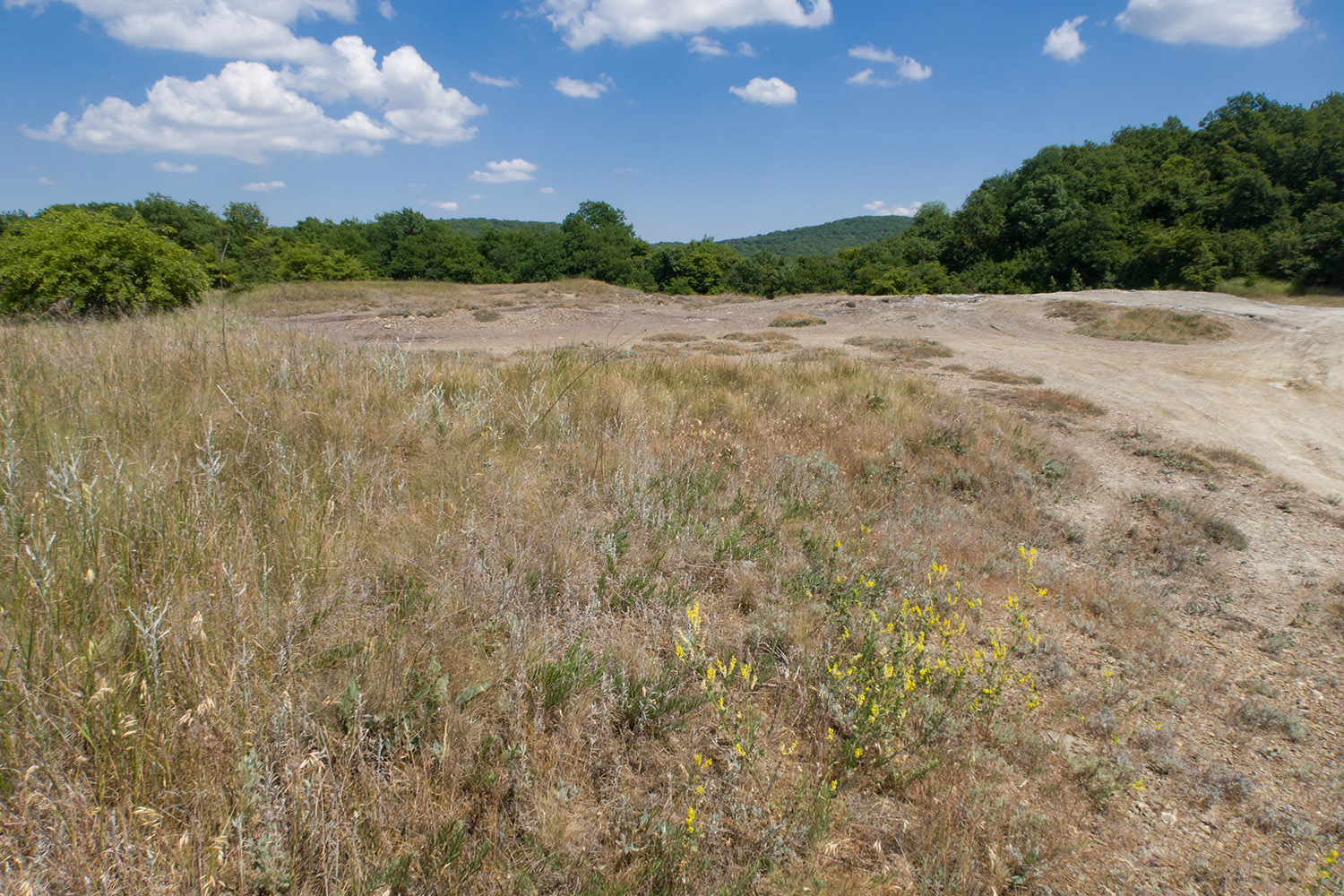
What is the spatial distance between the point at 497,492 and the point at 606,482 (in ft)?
2.53

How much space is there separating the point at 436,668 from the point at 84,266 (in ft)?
37.6

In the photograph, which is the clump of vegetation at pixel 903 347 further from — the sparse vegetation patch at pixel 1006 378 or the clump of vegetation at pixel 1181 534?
the clump of vegetation at pixel 1181 534

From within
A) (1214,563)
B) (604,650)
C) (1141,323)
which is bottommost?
(1214,563)

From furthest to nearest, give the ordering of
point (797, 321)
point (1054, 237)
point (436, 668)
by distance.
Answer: point (1054, 237), point (797, 321), point (436, 668)

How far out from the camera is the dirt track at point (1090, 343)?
7.65 metres

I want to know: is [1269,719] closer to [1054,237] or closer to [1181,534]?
[1181,534]

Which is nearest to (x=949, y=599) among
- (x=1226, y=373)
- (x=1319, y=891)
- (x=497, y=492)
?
(x=1319, y=891)

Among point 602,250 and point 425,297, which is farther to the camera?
point 602,250

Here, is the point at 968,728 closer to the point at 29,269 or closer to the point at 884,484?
the point at 884,484

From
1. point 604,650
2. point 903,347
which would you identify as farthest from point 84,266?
point 903,347

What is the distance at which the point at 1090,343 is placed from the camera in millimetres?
13883

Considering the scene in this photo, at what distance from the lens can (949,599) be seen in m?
3.46

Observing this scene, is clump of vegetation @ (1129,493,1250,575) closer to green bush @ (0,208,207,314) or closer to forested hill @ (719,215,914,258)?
green bush @ (0,208,207,314)

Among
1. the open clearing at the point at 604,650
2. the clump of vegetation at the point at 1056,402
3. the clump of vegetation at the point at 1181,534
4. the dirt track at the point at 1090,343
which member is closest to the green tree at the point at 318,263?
the dirt track at the point at 1090,343
